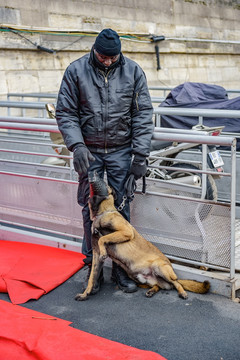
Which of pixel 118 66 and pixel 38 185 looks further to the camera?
pixel 38 185

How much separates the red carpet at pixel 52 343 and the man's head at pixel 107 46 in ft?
7.45

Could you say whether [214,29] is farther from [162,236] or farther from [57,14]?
[162,236]

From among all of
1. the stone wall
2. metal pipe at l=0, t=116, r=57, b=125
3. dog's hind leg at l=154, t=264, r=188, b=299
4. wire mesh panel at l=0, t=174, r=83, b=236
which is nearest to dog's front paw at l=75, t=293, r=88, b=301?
dog's hind leg at l=154, t=264, r=188, b=299

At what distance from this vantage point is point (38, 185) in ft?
18.8

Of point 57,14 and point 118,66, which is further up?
point 57,14

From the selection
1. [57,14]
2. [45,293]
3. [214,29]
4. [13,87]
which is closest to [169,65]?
[214,29]

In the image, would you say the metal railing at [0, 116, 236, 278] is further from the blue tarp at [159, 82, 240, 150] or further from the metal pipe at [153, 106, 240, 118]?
the blue tarp at [159, 82, 240, 150]

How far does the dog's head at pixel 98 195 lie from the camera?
14.3 feet

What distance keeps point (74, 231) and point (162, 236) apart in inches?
44.7

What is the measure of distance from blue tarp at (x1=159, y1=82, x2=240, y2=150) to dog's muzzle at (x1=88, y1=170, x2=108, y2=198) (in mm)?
3386

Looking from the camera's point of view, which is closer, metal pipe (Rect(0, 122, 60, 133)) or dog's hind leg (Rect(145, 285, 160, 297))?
dog's hind leg (Rect(145, 285, 160, 297))

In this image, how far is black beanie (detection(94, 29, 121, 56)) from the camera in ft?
13.9

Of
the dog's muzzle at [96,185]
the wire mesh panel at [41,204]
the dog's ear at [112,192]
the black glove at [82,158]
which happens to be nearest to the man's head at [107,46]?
the black glove at [82,158]

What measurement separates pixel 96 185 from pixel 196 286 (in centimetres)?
129
